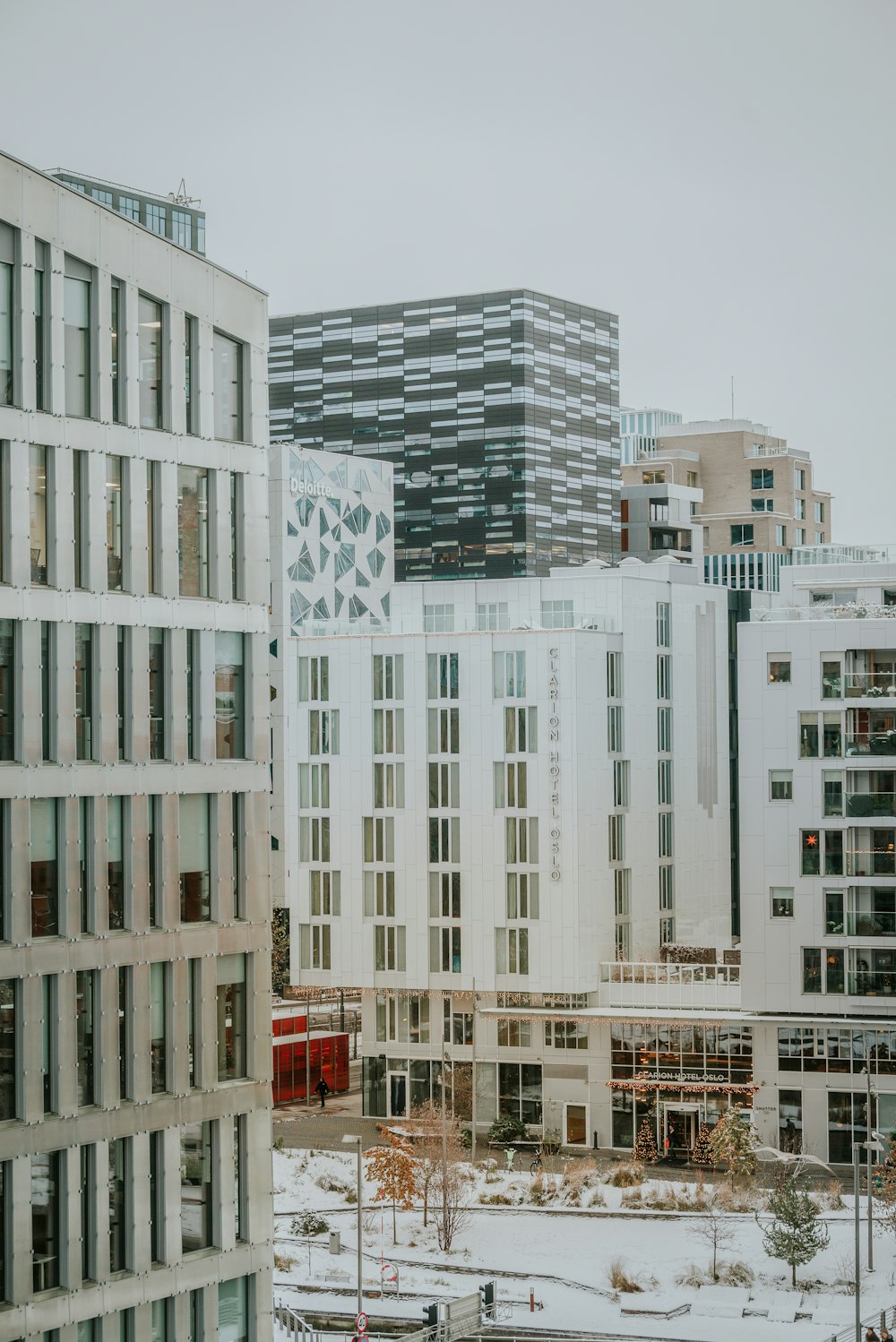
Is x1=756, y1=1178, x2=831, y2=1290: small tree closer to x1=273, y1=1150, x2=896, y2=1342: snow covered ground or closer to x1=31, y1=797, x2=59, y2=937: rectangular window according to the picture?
x1=273, y1=1150, x2=896, y2=1342: snow covered ground

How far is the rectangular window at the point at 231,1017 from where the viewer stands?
4053cm

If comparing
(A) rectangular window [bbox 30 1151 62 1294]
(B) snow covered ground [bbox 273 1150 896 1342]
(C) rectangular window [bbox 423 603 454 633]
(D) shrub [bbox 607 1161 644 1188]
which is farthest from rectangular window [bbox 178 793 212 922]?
(C) rectangular window [bbox 423 603 454 633]

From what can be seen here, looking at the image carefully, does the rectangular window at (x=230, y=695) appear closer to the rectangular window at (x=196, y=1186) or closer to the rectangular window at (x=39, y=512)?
the rectangular window at (x=39, y=512)

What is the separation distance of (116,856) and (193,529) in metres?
6.79

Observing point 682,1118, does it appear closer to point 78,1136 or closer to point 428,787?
point 428,787

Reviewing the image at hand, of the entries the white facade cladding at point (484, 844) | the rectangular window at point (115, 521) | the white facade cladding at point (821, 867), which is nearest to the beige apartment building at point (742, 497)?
the white facade cladding at point (484, 844)

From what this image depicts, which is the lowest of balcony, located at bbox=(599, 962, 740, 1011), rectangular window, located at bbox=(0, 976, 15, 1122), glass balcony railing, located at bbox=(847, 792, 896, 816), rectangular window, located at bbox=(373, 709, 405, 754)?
balcony, located at bbox=(599, 962, 740, 1011)

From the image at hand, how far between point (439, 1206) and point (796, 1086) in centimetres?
1834

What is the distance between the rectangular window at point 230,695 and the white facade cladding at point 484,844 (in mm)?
51553

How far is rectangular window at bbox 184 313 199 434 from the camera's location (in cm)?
4069

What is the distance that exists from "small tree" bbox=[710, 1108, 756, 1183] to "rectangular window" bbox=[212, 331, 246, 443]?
46.3 meters

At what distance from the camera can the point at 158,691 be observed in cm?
3966

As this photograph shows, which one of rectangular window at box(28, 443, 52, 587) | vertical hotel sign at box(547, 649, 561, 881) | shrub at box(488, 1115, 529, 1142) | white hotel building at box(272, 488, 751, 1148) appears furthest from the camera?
vertical hotel sign at box(547, 649, 561, 881)

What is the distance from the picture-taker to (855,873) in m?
84.6
